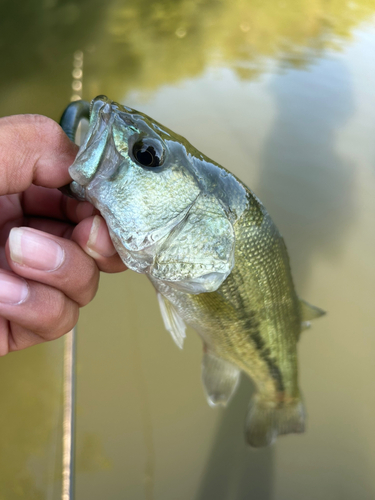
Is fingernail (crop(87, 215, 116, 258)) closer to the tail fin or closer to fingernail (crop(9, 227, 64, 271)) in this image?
fingernail (crop(9, 227, 64, 271))

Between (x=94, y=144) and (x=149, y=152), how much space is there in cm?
12

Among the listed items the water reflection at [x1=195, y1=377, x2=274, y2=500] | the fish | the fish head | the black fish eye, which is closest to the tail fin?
the fish

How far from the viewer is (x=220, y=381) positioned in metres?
1.15

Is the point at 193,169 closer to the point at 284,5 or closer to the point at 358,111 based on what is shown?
the point at 358,111

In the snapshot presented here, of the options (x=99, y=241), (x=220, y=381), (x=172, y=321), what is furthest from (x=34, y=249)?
(x=220, y=381)

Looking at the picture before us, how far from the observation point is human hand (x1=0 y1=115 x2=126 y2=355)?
69 cm

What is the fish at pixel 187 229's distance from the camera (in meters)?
0.64

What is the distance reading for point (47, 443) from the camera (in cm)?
142

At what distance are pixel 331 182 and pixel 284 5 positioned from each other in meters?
3.14

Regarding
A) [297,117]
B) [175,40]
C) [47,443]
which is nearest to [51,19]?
[175,40]

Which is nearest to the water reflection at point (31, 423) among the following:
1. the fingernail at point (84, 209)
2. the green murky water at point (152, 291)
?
the green murky water at point (152, 291)

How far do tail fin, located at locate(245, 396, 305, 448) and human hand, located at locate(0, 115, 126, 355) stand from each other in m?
0.84

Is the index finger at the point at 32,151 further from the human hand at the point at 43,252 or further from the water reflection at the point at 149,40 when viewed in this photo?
the water reflection at the point at 149,40

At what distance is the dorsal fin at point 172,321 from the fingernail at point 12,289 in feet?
1.12
